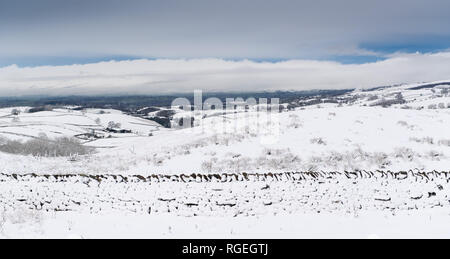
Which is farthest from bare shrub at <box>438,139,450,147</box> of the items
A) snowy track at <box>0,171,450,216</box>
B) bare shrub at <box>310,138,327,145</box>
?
snowy track at <box>0,171,450,216</box>

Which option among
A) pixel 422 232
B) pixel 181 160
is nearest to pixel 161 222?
pixel 422 232

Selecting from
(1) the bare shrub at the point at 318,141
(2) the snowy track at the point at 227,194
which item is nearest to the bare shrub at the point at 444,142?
(1) the bare shrub at the point at 318,141

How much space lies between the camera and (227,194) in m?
10.5

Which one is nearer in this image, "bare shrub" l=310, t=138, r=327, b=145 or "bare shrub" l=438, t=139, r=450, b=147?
"bare shrub" l=310, t=138, r=327, b=145

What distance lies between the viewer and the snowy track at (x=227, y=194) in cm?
1026

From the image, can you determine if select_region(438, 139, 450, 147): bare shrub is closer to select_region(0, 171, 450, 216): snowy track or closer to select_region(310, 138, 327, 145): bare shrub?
select_region(310, 138, 327, 145): bare shrub

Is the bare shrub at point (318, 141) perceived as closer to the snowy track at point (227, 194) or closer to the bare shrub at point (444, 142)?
the bare shrub at point (444, 142)

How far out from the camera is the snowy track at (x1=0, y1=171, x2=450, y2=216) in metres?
10.3

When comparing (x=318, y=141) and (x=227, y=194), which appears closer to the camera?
(x=227, y=194)

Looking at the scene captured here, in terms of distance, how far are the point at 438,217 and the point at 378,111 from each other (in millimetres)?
29450

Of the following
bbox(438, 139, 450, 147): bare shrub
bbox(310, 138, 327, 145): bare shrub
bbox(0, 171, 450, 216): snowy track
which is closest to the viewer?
bbox(0, 171, 450, 216): snowy track

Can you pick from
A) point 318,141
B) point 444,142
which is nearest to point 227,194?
point 318,141

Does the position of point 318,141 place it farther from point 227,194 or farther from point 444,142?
point 227,194
